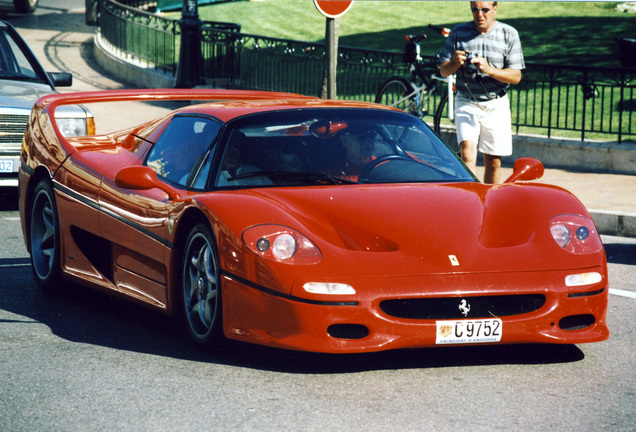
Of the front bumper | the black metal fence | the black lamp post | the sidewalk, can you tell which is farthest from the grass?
the front bumper

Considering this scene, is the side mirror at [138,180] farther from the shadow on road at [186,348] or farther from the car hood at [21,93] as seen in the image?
the car hood at [21,93]

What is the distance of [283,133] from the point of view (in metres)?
5.99

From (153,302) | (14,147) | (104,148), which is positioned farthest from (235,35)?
(153,302)

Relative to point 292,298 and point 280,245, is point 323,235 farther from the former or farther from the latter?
point 292,298

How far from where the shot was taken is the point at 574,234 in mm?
5270

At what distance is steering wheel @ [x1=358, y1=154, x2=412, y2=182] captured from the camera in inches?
232

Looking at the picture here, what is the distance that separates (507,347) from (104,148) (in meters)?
2.99

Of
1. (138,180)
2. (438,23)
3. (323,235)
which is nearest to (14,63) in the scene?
(138,180)

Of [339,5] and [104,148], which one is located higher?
[339,5]

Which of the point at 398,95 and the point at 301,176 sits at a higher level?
the point at 301,176

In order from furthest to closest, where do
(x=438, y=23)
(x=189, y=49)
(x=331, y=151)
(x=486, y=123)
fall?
(x=438, y=23) → (x=189, y=49) → (x=486, y=123) → (x=331, y=151)

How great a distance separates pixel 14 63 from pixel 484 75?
5801mm

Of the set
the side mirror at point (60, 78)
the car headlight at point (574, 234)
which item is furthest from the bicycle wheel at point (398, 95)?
the car headlight at point (574, 234)

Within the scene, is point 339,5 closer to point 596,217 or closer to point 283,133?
point 596,217
